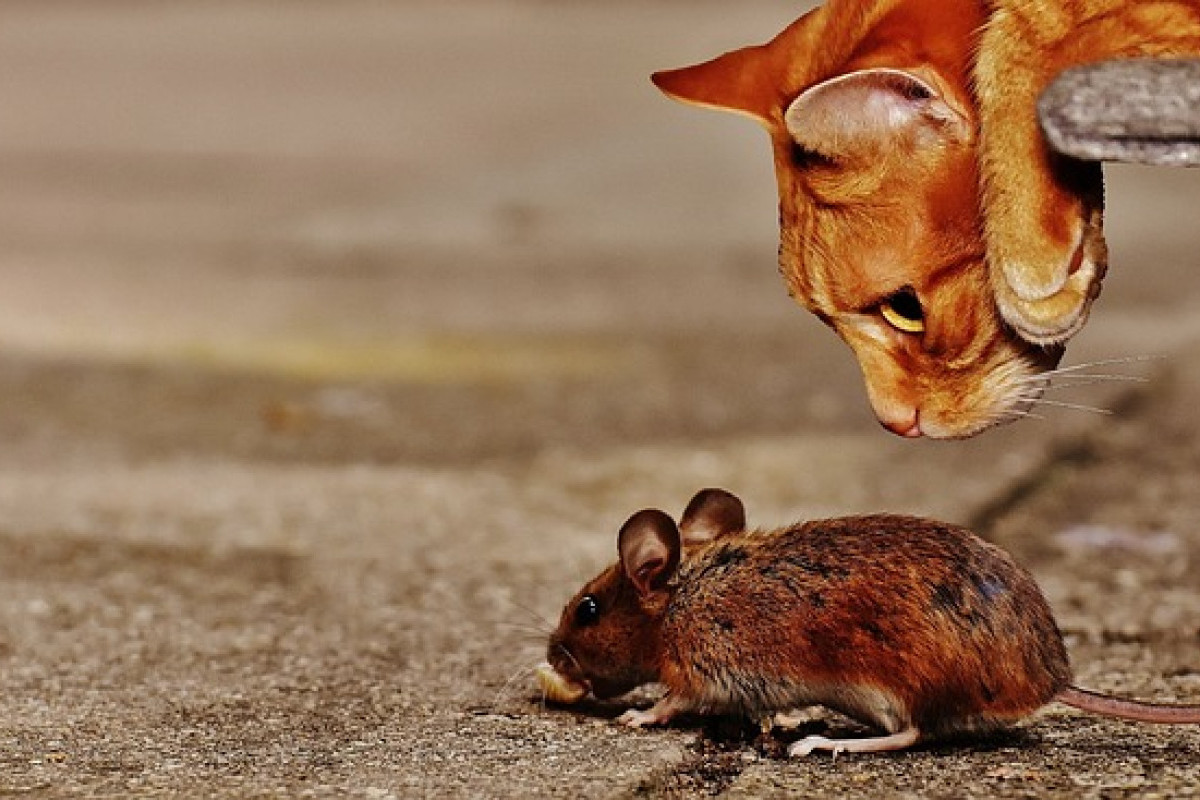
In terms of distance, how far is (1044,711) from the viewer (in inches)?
137

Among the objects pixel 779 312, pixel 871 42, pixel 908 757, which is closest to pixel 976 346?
pixel 871 42

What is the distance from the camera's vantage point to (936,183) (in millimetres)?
3551

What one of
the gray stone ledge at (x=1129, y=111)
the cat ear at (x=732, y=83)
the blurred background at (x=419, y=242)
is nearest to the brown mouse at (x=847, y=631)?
the gray stone ledge at (x=1129, y=111)

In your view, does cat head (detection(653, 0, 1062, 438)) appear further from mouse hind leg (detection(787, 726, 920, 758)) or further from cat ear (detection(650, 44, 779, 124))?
mouse hind leg (detection(787, 726, 920, 758))

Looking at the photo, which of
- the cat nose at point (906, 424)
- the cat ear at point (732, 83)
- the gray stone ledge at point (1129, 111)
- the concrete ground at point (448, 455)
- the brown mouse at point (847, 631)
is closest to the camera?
the gray stone ledge at point (1129, 111)

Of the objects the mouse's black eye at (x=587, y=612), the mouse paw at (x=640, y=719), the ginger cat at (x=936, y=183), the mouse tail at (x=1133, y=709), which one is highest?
the ginger cat at (x=936, y=183)

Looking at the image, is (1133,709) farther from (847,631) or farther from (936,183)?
(936,183)

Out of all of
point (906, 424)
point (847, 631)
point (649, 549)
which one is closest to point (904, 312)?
point (906, 424)

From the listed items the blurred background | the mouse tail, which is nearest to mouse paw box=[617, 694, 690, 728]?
the mouse tail

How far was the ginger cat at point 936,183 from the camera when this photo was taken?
11.2 ft

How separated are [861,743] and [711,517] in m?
0.56

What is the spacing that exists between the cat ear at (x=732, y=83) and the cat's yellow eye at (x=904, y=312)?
397 mm

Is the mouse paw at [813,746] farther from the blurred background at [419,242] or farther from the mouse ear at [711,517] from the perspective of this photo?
the blurred background at [419,242]

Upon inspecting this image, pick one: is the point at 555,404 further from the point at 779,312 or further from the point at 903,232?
the point at 903,232
